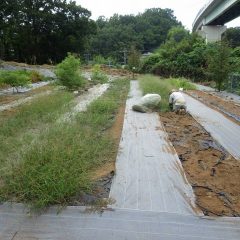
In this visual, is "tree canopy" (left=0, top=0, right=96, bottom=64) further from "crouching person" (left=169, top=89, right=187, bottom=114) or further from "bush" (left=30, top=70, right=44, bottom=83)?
"crouching person" (left=169, top=89, right=187, bottom=114)

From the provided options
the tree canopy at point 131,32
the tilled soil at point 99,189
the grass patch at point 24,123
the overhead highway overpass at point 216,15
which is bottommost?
the tree canopy at point 131,32

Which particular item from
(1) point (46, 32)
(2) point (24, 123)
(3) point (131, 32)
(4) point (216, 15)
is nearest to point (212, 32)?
(4) point (216, 15)

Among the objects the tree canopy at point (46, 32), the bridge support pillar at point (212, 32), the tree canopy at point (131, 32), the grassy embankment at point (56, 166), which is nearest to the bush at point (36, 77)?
the grassy embankment at point (56, 166)

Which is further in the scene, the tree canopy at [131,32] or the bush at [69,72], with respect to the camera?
the tree canopy at [131,32]

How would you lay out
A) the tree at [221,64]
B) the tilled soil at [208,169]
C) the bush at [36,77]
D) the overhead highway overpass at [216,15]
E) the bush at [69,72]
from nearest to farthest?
the tilled soil at [208,169] < the bush at [69,72] < the tree at [221,64] < the bush at [36,77] < the overhead highway overpass at [216,15]

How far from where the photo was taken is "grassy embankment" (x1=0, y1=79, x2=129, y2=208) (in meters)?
4.35

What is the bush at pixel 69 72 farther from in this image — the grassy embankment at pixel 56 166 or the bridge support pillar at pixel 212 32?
the bridge support pillar at pixel 212 32

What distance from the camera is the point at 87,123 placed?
841cm

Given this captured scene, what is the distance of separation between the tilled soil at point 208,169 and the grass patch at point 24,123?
2621 mm

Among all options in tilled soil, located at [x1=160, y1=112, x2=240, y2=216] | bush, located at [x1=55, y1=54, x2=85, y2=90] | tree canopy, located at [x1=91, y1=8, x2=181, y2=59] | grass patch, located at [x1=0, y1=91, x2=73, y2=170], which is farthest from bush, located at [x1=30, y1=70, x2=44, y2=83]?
tree canopy, located at [x1=91, y1=8, x2=181, y2=59]

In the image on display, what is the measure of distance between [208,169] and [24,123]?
4.18 meters

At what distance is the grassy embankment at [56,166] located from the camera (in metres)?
4.35

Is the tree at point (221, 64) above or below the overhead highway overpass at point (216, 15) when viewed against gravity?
below

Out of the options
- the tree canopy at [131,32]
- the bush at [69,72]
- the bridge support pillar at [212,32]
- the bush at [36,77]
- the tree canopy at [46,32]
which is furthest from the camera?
the tree canopy at [131,32]
